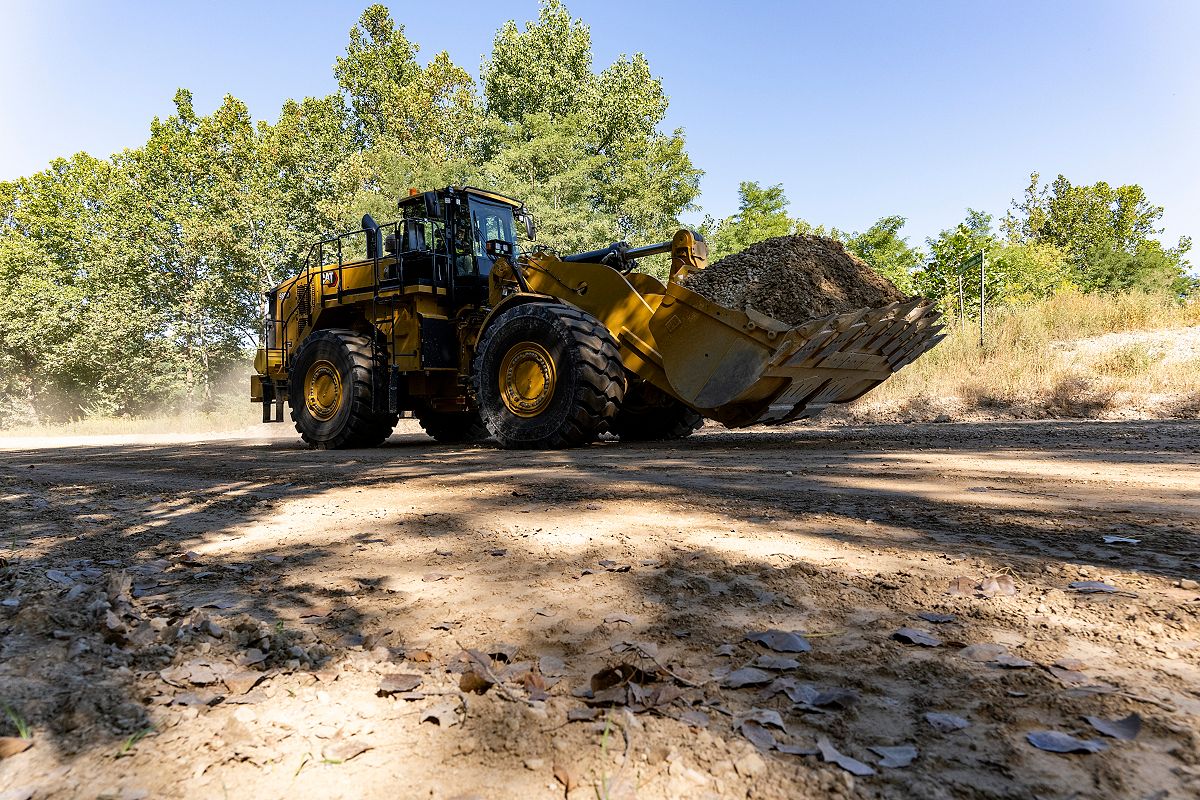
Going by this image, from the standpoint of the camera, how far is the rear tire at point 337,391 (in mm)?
10336

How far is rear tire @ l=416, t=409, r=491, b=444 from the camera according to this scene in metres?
11.8

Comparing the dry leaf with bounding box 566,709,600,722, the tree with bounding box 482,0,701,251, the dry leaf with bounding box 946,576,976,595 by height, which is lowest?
the dry leaf with bounding box 566,709,600,722

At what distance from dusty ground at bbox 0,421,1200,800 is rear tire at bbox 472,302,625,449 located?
3413 mm

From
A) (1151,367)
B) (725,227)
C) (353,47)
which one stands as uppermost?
(353,47)

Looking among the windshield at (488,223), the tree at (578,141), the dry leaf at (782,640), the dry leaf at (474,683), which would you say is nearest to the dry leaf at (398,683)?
the dry leaf at (474,683)

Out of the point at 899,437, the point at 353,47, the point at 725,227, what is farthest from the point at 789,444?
the point at 353,47

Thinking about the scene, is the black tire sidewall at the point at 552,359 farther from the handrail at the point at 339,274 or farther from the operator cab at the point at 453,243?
the handrail at the point at 339,274

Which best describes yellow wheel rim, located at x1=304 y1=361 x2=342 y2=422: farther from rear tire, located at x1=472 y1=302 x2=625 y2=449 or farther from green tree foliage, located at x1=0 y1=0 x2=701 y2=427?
green tree foliage, located at x1=0 y1=0 x2=701 y2=427

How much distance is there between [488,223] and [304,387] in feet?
11.9

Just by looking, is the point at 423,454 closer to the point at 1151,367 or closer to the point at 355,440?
the point at 355,440

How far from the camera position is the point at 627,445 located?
29.2ft

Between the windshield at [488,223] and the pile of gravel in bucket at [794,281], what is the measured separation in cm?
375

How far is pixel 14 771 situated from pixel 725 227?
35.6m

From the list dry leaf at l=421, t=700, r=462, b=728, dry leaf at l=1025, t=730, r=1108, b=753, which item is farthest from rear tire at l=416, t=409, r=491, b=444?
dry leaf at l=1025, t=730, r=1108, b=753
